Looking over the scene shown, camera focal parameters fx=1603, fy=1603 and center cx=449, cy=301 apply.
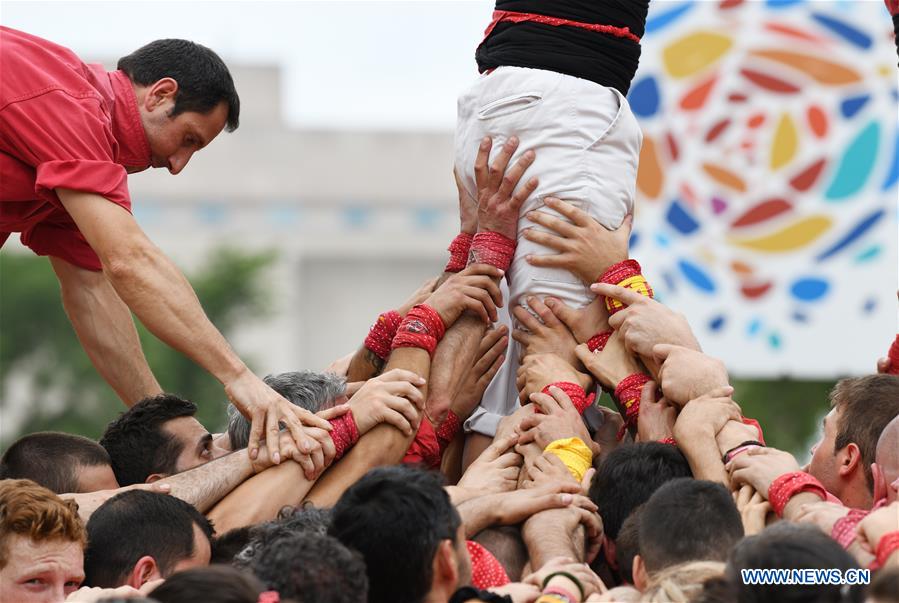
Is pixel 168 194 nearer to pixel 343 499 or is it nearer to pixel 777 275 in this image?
pixel 777 275

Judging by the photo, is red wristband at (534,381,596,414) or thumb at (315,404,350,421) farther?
red wristband at (534,381,596,414)

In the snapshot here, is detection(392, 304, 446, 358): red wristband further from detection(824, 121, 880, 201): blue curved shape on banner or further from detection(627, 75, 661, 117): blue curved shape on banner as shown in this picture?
detection(824, 121, 880, 201): blue curved shape on banner

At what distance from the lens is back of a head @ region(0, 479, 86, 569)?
4066 mm

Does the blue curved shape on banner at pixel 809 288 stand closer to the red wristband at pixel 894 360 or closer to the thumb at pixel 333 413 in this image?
the red wristband at pixel 894 360

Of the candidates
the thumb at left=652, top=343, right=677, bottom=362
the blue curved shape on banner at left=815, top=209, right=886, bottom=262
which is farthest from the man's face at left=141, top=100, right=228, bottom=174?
the blue curved shape on banner at left=815, top=209, right=886, bottom=262

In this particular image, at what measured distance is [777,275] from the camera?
40.1 ft

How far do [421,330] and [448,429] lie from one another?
1.26 feet

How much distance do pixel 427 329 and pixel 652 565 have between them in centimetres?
172

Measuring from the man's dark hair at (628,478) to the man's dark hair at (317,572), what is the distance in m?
1.19

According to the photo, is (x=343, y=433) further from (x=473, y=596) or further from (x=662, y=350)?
(x=473, y=596)

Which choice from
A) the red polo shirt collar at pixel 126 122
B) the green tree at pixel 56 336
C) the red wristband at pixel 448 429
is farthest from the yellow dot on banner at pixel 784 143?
the green tree at pixel 56 336

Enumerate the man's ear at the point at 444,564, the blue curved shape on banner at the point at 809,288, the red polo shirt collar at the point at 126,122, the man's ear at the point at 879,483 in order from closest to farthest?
the man's ear at the point at 444,564, the man's ear at the point at 879,483, the red polo shirt collar at the point at 126,122, the blue curved shape on banner at the point at 809,288

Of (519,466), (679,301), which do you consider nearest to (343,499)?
(519,466)

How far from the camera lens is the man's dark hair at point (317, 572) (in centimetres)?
348
